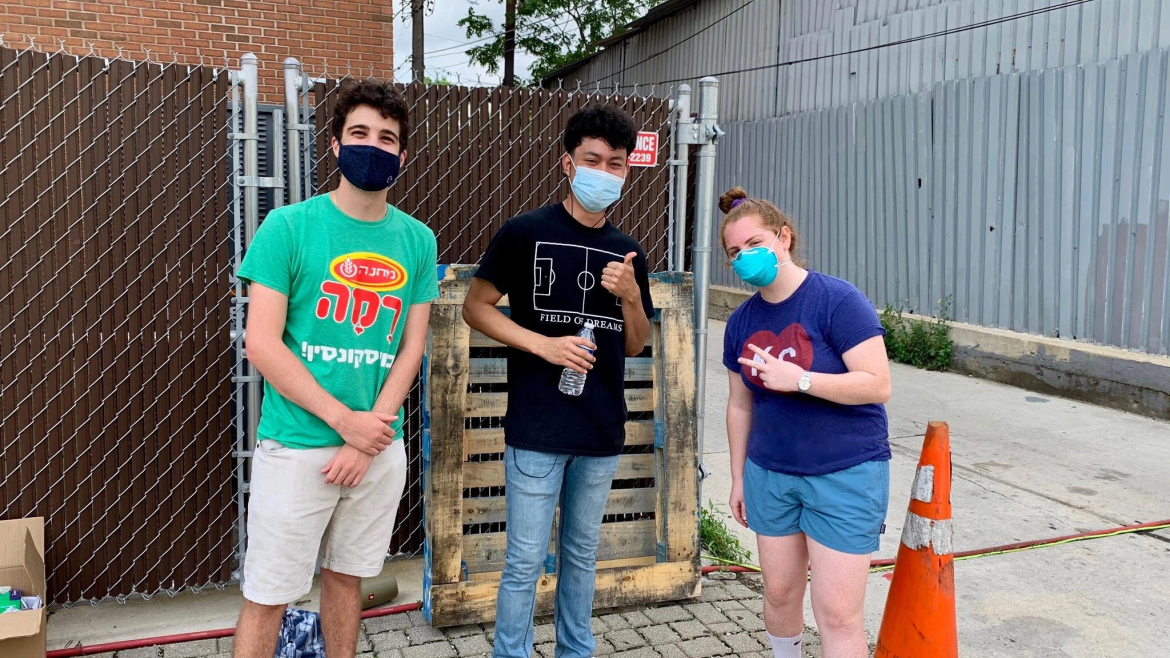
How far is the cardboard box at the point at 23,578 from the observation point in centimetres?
285

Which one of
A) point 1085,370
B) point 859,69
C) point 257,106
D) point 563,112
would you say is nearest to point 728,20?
point 859,69

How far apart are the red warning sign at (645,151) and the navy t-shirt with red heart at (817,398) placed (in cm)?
168

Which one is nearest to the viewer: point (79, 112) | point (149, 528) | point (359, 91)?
point (359, 91)

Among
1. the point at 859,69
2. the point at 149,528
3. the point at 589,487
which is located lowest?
the point at 149,528

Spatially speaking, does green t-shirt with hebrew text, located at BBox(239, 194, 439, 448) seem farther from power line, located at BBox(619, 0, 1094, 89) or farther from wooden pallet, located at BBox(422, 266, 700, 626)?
power line, located at BBox(619, 0, 1094, 89)

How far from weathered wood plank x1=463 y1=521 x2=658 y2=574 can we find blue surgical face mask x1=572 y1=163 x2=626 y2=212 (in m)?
1.63

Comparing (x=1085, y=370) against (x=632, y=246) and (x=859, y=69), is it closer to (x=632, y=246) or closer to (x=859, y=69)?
(x=859, y=69)

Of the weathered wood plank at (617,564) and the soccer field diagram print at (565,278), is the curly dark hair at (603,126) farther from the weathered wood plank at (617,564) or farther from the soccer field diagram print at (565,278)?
the weathered wood plank at (617,564)

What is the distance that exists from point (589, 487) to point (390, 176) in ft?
4.04

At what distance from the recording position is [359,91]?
2654mm

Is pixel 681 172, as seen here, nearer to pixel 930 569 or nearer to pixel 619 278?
pixel 619 278

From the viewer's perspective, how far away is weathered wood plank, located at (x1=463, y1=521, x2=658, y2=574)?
3.78 metres

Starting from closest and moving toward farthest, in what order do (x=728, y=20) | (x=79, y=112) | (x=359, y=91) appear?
(x=359, y=91) < (x=79, y=112) < (x=728, y=20)

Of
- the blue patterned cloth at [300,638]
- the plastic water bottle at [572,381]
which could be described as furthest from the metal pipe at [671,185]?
the blue patterned cloth at [300,638]
